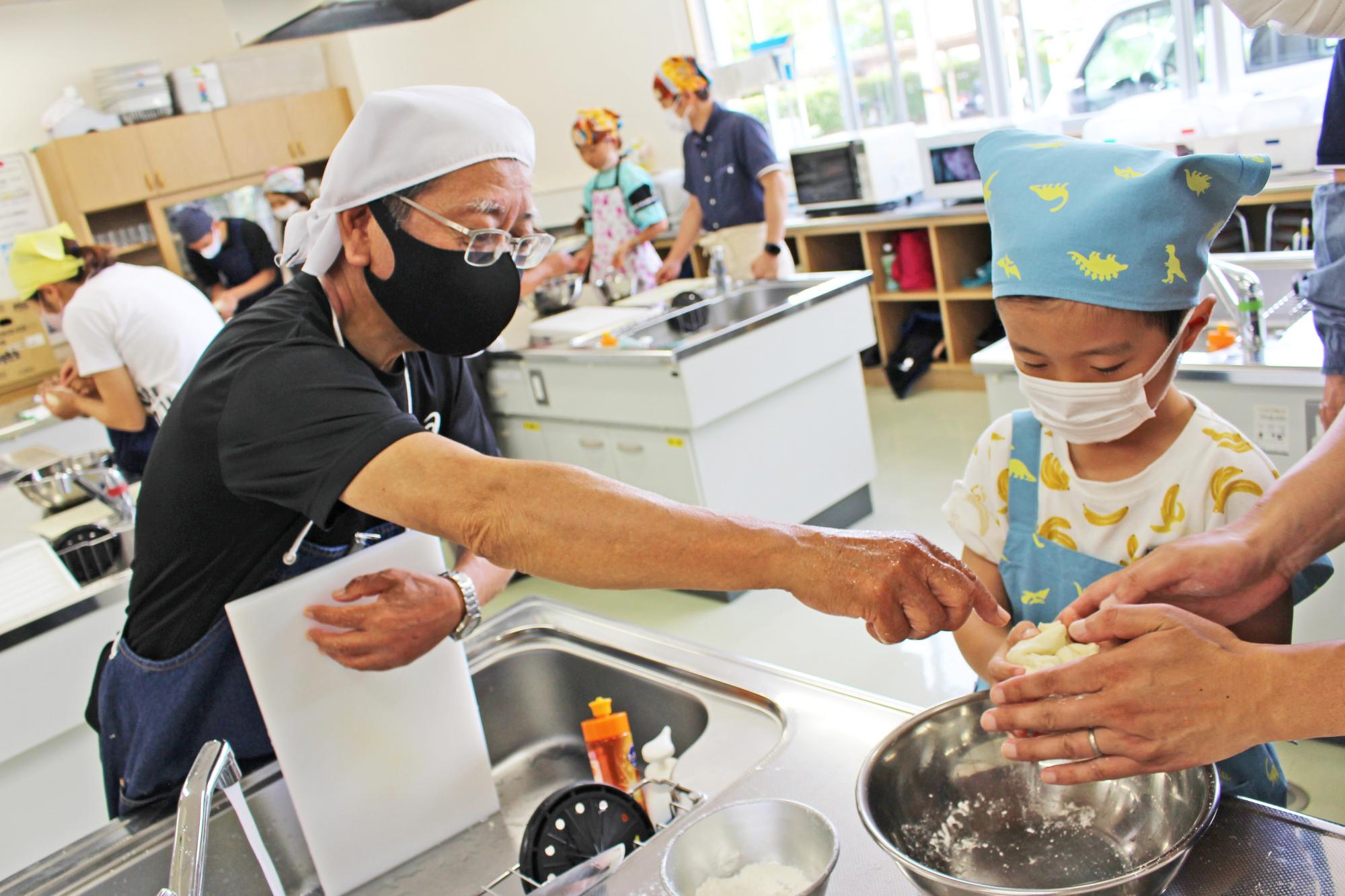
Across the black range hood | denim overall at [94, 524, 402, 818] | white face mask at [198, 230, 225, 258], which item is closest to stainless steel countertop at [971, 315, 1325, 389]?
the black range hood

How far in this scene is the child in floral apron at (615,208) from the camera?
5.00 m

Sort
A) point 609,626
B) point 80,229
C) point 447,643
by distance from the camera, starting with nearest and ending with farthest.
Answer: point 447,643 → point 609,626 → point 80,229

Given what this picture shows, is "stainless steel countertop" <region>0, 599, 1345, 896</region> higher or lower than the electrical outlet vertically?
higher

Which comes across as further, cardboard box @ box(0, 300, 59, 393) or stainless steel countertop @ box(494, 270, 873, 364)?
cardboard box @ box(0, 300, 59, 393)

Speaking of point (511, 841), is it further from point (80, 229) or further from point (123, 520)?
point (80, 229)

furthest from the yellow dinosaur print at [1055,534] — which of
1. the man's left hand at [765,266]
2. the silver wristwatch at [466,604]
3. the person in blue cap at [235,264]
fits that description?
the person in blue cap at [235,264]

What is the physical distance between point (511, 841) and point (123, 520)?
74.8 inches

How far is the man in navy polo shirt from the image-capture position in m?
4.66

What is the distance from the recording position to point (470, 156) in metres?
1.24

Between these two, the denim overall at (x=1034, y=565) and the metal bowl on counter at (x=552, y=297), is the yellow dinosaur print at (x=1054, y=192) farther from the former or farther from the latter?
the metal bowl on counter at (x=552, y=297)

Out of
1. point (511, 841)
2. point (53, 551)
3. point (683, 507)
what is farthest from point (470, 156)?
point (53, 551)

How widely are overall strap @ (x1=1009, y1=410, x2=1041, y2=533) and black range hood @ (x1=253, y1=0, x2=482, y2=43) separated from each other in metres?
0.95

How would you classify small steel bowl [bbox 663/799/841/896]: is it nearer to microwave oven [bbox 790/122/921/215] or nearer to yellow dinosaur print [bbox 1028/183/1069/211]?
yellow dinosaur print [bbox 1028/183/1069/211]

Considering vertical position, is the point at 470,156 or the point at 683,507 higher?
the point at 470,156
